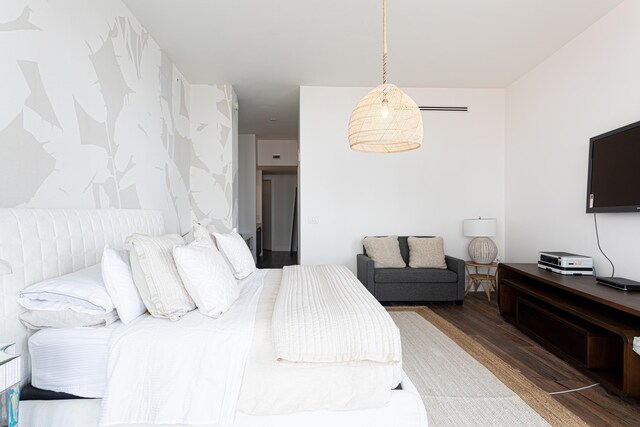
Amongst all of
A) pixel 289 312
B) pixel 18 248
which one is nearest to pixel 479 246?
pixel 289 312

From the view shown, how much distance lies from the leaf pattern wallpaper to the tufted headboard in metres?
0.16

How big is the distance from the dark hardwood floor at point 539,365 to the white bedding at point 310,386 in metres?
1.39

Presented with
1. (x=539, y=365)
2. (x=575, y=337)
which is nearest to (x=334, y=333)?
(x=539, y=365)

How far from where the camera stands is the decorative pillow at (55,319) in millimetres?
1532

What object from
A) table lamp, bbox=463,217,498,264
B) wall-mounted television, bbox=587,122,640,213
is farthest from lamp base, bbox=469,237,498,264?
wall-mounted television, bbox=587,122,640,213

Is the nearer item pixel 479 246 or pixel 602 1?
pixel 602 1

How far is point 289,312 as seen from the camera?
164 cm

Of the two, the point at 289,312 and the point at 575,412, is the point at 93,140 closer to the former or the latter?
the point at 289,312

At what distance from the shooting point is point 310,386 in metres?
1.46

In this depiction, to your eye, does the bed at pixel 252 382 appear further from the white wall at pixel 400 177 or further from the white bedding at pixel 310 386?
the white wall at pixel 400 177

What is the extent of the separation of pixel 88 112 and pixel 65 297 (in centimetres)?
142

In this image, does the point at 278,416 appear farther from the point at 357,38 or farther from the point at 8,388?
the point at 357,38

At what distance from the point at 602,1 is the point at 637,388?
307 centimetres

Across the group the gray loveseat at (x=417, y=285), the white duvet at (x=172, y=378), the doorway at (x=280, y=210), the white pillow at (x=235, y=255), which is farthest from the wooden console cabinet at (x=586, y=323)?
the doorway at (x=280, y=210)
